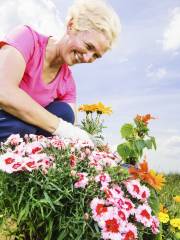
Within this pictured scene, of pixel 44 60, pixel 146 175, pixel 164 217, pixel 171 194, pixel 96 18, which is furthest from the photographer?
pixel 171 194

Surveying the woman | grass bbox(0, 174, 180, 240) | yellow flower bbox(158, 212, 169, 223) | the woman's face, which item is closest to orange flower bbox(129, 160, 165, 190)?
the woman

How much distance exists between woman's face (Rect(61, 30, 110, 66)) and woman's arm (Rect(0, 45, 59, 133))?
1.15ft

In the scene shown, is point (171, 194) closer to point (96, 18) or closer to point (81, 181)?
point (96, 18)

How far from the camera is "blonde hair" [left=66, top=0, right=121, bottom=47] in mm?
3008

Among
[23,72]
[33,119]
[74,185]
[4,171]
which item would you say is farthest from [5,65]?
[74,185]

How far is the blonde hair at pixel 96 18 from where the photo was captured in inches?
118

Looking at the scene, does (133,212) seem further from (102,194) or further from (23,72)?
(23,72)

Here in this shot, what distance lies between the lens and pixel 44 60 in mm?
3334

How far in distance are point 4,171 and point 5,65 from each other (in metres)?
0.92

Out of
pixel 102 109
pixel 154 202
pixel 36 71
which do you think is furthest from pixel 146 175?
pixel 102 109

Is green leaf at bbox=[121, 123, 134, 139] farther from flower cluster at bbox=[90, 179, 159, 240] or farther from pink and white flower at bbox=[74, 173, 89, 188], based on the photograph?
pink and white flower at bbox=[74, 173, 89, 188]

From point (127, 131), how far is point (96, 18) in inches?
27.4

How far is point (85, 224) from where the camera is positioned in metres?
2.10

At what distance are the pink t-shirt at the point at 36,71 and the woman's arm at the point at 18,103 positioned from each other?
0.19 meters
